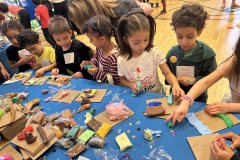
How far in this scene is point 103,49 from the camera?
5.46ft

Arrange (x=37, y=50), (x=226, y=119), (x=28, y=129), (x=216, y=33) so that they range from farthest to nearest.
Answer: (x=216, y=33), (x=37, y=50), (x=28, y=129), (x=226, y=119)

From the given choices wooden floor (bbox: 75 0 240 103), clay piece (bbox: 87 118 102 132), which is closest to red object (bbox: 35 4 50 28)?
wooden floor (bbox: 75 0 240 103)

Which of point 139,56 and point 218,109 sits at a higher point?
point 139,56

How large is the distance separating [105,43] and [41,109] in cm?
64

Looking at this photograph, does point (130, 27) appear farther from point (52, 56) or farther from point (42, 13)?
point (42, 13)

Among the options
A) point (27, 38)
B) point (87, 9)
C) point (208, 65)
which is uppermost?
point (87, 9)

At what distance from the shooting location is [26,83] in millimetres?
1730

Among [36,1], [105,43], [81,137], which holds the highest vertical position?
[36,1]

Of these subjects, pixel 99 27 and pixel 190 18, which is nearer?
pixel 190 18

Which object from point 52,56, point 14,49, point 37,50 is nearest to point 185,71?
point 52,56

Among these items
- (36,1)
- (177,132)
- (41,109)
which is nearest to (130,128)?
(177,132)

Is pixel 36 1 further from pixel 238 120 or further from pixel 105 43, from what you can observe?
pixel 238 120

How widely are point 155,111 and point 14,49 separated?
1.82 m

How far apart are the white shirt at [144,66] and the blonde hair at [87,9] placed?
55 cm
